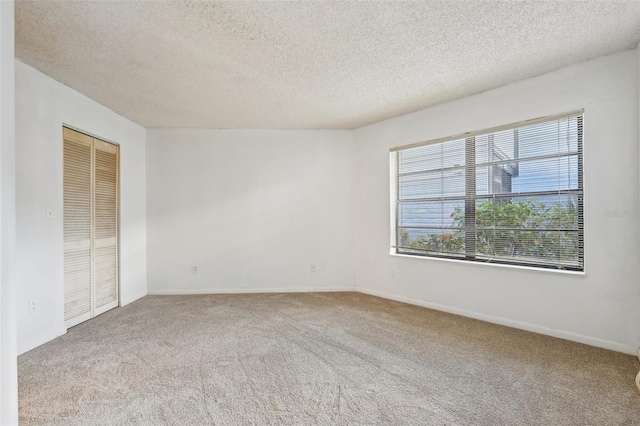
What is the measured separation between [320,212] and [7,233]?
3872 millimetres

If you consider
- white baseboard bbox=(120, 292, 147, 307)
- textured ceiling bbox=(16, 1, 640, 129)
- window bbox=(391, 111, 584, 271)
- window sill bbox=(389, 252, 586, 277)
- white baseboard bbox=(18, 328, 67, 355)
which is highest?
textured ceiling bbox=(16, 1, 640, 129)

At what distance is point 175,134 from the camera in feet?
16.7

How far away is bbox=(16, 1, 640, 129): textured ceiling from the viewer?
2.21 meters

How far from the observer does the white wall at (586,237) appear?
279 centimetres

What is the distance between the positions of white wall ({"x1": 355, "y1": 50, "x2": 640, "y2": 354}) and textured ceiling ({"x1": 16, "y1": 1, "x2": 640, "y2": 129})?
0.21 metres

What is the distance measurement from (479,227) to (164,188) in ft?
15.0

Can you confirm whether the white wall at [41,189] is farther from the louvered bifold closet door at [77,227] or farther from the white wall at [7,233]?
the white wall at [7,233]

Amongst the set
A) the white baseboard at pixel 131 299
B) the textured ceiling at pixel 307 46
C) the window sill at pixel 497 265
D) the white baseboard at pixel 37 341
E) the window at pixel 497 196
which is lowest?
the white baseboard at pixel 131 299

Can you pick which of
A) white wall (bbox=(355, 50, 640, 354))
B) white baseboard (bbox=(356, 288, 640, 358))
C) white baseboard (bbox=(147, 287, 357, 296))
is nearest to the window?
white wall (bbox=(355, 50, 640, 354))

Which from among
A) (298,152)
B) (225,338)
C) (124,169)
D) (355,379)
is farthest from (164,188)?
(355,379)

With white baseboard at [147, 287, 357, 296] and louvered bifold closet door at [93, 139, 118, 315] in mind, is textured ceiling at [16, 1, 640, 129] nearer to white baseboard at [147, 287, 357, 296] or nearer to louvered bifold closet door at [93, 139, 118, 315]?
louvered bifold closet door at [93, 139, 118, 315]

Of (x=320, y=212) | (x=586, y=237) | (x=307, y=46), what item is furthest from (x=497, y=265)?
(x=307, y=46)

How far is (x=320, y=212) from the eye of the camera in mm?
5191

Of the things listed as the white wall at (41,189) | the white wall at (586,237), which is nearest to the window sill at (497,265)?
the white wall at (586,237)
